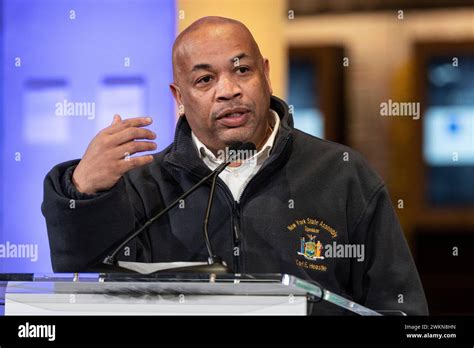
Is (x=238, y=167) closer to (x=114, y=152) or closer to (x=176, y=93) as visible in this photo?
(x=176, y=93)

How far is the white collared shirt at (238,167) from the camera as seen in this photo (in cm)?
187

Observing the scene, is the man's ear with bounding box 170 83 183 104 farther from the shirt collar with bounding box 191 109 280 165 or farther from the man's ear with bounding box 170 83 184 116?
the shirt collar with bounding box 191 109 280 165

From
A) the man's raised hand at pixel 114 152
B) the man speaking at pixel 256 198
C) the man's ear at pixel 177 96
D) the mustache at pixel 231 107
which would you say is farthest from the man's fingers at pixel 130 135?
the man's ear at pixel 177 96

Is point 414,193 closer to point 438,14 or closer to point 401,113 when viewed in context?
point 401,113

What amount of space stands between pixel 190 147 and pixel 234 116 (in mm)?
123

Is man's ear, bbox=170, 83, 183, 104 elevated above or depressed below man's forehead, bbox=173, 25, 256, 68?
below

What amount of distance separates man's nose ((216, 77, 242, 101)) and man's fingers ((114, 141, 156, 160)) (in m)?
0.31

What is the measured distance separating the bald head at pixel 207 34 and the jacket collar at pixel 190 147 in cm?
13

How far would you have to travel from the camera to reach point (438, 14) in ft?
7.99

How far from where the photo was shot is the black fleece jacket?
178cm

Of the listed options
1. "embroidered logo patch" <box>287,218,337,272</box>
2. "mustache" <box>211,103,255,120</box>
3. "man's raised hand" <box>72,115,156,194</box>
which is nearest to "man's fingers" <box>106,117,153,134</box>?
"man's raised hand" <box>72,115,156,194</box>

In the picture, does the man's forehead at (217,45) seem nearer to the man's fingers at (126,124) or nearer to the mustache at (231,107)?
the mustache at (231,107)
